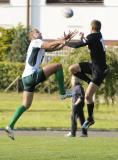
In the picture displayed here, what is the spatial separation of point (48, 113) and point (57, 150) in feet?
46.9

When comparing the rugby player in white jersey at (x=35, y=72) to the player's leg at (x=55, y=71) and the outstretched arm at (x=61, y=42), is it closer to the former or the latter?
the player's leg at (x=55, y=71)

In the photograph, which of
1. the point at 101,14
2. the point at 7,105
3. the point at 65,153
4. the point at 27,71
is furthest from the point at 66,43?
the point at 101,14

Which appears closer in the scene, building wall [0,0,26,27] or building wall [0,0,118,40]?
building wall [0,0,118,40]

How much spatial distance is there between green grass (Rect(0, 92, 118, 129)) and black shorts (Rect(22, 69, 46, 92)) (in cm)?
680

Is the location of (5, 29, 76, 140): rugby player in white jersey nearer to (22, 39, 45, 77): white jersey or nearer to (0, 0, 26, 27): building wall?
(22, 39, 45, 77): white jersey

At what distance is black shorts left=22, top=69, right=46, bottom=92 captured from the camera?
18375 millimetres

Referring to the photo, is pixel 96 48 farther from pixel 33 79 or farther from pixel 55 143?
pixel 55 143

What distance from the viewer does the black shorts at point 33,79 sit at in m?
18.4

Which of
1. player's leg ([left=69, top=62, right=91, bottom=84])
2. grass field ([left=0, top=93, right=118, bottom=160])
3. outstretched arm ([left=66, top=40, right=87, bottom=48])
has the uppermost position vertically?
outstretched arm ([left=66, top=40, right=87, bottom=48])

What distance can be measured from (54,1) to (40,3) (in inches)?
28.8

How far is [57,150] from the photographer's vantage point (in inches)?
624

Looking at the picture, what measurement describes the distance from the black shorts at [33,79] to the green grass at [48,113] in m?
6.80

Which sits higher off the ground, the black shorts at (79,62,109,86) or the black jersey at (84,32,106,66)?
the black jersey at (84,32,106,66)

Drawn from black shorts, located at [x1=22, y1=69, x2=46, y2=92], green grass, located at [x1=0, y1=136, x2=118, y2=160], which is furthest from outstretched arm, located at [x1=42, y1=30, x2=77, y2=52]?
green grass, located at [x1=0, y1=136, x2=118, y2=160]
